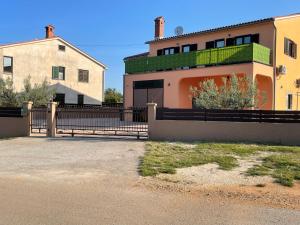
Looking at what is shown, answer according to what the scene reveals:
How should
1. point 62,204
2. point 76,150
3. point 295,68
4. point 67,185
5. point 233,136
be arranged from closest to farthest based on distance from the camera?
point 62,204 < point 67,185 < point 76,150 < point 233,136 < point 295,68

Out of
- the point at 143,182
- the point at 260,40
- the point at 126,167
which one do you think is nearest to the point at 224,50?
the point at 260,40

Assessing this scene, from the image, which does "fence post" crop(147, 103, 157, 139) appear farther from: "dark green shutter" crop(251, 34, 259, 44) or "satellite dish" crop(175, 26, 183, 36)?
"satellite dish" crop(175, 26, 183, 36)

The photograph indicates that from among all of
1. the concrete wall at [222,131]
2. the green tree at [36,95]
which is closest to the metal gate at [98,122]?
the concrete wall at [222,131]

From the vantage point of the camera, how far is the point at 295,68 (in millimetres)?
24578

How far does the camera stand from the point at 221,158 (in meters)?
10.9

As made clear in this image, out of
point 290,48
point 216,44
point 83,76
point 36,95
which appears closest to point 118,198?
point 36,95

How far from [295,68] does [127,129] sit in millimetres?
14017

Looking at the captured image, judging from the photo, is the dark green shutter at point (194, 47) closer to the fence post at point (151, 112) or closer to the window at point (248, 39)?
the window at point (248, 39)

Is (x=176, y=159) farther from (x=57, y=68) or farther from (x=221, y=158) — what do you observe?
(x=57, y=68)

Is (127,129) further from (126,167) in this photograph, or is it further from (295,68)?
(295,68)

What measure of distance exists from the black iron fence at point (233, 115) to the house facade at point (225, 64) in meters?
5.49

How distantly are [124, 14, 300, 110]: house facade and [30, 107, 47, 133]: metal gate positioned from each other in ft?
29.9

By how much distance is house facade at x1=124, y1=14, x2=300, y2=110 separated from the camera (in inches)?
816

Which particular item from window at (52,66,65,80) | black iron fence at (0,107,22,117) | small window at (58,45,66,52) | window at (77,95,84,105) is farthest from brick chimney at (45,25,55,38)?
black iron fence at (0,107,22,117)
